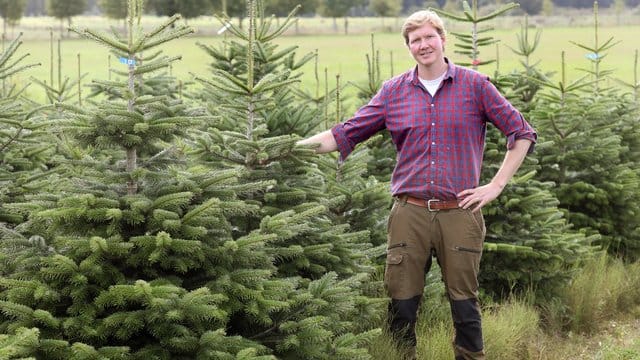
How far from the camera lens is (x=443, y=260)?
4.71 metres

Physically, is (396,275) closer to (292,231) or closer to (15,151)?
(292,231)

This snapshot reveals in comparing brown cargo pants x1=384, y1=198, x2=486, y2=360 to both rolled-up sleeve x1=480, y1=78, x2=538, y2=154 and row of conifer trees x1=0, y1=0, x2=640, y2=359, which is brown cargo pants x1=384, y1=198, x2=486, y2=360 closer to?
row of conifer trees x1=0, y1=0, x2=640, y2=359

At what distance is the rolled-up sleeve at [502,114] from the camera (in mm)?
4652

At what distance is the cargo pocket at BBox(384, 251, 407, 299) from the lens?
4.79 meters

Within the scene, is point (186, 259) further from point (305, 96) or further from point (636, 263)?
point (636, 263)

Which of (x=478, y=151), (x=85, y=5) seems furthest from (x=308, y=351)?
(x=85, y=5)

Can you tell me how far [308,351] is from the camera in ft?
13.4

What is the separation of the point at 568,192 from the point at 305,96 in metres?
3.21

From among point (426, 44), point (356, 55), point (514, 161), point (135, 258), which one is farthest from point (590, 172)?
point (356, 55)

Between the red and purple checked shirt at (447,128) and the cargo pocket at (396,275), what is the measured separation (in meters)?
0.42

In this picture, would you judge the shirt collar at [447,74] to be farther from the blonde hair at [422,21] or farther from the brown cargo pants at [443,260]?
the brown cargo pants at [443,260]

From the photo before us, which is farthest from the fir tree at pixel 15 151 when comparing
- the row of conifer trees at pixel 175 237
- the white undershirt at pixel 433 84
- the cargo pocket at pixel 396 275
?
the white undershirt at pixel 433 84

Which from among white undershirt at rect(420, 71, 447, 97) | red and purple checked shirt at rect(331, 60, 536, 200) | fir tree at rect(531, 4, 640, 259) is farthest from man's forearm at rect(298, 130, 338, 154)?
fir tree at rect(531, 4, 640, 259)

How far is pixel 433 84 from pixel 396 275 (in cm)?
126
